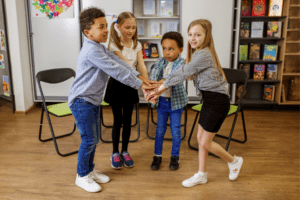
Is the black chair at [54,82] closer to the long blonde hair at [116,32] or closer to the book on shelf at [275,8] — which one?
the long blonde hair at [116,32]

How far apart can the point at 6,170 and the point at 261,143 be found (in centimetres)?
252

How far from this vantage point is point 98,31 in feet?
5.60

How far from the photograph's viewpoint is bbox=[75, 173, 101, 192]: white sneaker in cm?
193

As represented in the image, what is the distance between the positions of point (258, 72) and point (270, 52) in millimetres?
347

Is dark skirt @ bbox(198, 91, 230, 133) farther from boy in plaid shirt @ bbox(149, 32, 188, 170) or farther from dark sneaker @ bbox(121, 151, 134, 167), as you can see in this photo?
dark sneaker @ bbox(121, 151, 134, 167)

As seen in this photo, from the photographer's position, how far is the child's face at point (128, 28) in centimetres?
201

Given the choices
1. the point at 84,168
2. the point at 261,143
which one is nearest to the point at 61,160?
the point at 84,168

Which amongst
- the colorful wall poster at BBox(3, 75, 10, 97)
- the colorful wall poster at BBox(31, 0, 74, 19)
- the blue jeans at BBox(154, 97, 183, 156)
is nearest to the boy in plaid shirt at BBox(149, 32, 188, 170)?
the blue jeans at BBox(154, 97, 183, 156)

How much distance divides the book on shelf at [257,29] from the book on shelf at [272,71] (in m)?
0.50

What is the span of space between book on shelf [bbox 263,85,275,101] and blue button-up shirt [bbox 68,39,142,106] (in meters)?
3.07

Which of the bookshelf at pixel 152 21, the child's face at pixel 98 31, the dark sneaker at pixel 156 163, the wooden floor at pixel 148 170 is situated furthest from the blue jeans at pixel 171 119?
the bookshelf at pixel 152 21

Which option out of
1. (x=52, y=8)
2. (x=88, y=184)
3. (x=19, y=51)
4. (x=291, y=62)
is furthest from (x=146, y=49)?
(x=88, y=184)

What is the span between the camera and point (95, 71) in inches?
68.9

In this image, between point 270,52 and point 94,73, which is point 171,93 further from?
point 270,52
